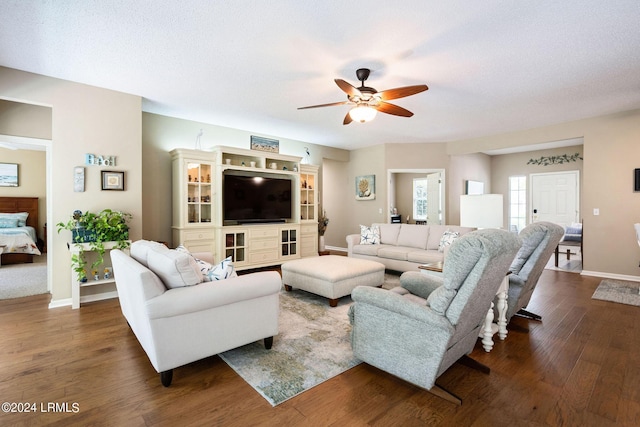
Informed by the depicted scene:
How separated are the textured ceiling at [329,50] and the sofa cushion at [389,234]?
2.18 meters

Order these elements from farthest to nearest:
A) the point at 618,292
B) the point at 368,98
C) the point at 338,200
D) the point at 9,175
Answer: the point at 338,200
the point at 9,175
the point at 618,292
the point at 368,98

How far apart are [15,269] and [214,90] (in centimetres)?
502

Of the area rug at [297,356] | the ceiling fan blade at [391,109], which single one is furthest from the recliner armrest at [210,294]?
the ceiling fan blade at [391,109]

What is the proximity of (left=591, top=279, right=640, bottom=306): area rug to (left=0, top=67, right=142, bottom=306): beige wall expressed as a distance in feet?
20.1

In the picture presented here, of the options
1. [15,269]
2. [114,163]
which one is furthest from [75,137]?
[15,269]

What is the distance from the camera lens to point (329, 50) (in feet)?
9.36

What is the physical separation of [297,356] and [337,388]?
0.48 m

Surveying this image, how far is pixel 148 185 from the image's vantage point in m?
4.80

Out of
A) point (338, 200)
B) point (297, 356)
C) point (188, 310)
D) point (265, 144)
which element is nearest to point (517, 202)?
point (338, 200)

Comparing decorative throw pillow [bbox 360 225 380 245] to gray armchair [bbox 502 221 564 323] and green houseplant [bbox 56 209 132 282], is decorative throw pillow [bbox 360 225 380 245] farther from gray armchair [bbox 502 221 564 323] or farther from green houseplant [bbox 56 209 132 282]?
green houseplant [bbox 56 209 132 282]

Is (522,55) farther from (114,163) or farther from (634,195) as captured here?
(114,163)

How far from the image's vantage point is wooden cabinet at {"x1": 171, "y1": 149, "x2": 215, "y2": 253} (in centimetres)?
475

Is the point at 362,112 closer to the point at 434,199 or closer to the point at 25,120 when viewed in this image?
the point at 25,120

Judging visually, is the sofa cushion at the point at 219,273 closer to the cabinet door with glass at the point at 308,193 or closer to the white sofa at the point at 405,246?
the white sofa at the point at 405,246
